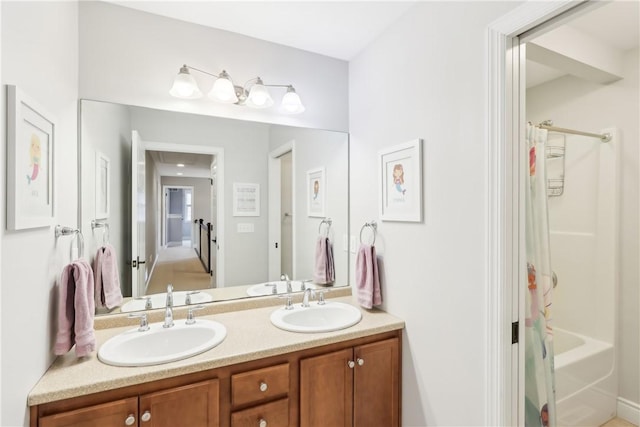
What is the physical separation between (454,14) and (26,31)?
1609 millimetres

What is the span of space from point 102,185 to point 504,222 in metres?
1.90

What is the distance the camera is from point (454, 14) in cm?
138

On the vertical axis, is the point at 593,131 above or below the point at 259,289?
above

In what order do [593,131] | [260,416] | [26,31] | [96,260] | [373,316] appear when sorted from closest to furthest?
[26,31]
[260,416]
[96,260]
[373,316]
[593,131]

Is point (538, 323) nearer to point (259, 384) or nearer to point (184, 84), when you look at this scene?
point (259, 384)

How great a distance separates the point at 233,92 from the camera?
1811 mm

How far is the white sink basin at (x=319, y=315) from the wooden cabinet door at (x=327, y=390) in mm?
261

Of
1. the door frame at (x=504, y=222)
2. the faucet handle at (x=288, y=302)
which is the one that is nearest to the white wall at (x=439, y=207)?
the door frame at (x=504, y=222)

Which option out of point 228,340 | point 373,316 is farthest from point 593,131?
point 228,340

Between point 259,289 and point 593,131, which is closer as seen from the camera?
point 259,289

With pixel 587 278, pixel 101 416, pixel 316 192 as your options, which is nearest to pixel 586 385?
pixel 587 278

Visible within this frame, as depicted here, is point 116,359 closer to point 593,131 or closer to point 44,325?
point 44,325

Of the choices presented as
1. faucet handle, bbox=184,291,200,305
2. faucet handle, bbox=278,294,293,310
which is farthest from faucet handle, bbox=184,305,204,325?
faucet handle, bbox=278,294,293,310

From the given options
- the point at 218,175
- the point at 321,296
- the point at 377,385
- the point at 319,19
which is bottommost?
the point at 377,385
